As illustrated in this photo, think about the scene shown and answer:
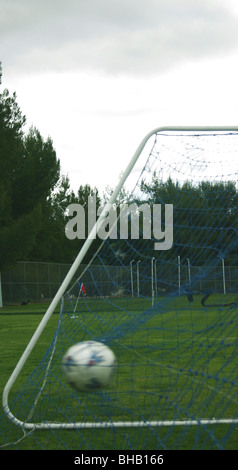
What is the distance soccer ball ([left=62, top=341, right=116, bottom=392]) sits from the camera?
12.9ft

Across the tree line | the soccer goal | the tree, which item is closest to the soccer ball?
the soccer goal

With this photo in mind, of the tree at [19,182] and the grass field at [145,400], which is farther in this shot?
the tree at [19,182]

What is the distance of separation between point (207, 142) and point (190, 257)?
2220 mm

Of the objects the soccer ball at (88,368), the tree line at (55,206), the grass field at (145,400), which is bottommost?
the grass field at (145,400)

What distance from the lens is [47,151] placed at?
38406 mm

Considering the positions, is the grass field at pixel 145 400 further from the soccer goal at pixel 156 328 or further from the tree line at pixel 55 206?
the tree line at pixel 55 206

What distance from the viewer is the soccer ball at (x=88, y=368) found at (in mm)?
3932

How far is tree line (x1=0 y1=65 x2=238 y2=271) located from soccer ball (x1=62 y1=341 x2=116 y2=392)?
1708mm

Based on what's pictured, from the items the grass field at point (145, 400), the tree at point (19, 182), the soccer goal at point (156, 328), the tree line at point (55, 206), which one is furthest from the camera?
the tree at point (19, 182)

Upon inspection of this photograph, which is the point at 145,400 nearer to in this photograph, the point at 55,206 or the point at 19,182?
the point at 19,182

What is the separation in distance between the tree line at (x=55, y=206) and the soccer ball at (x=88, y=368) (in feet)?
5.60

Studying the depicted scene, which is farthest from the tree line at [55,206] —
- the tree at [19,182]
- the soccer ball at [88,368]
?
the soccer ball at [88,368]

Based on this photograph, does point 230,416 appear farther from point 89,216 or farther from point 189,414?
point 89,216
